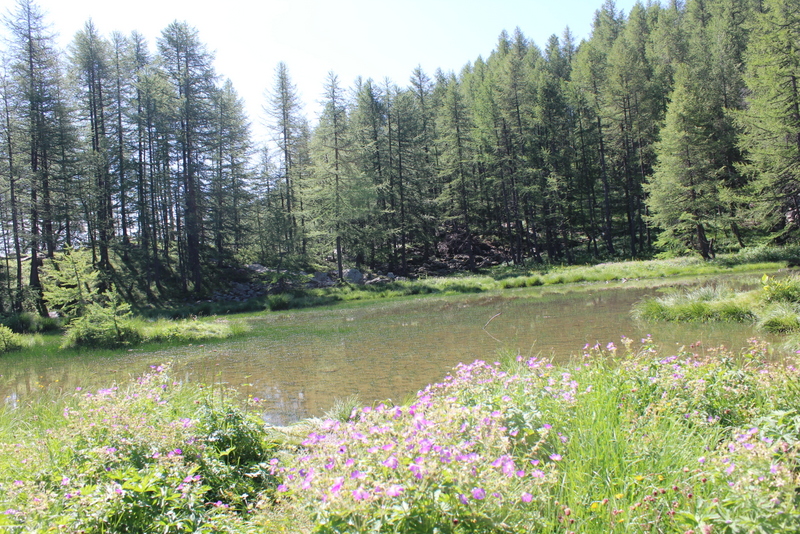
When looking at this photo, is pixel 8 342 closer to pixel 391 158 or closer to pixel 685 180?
pixel 391 158

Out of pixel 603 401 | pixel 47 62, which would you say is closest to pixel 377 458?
pixel 603 401

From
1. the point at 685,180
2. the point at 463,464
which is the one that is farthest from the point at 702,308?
the point at 685,180

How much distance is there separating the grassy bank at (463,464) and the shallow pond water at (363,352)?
2495mm

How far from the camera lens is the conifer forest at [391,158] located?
85.4ft

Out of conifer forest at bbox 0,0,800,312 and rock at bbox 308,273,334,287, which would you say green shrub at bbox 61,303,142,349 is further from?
rock at bbox 308,273,334,287

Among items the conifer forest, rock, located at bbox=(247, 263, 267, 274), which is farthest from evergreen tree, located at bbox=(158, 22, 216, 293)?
rock, located at bbox=(247, 263, 267, 274)

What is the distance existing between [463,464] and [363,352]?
8526mm

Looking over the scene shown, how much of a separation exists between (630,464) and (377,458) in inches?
64.0

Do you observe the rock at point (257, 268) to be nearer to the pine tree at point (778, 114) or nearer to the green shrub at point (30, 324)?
the green shrub at point (30, 324)

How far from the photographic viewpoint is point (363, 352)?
10.7 meters

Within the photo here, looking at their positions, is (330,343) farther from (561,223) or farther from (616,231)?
(616,231)

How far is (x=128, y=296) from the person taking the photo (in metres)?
27.5

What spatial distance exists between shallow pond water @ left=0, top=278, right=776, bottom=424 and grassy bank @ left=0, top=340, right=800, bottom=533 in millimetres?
2495

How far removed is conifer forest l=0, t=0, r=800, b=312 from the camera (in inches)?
1025
